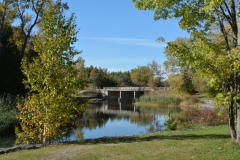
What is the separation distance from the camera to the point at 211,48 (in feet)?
25.9

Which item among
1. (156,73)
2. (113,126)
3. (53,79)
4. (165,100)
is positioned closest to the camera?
(53,79)

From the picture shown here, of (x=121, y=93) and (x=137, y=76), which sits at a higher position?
(x=137, y=76)

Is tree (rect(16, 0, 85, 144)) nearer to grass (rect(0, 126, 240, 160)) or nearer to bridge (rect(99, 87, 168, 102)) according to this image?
grass (rect(0, 126, 240, 160))

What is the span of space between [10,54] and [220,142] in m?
24.1

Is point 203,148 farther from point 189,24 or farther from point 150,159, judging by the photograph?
point 189,24

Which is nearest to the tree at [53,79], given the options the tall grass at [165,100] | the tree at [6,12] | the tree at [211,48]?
the tree at [211,48]

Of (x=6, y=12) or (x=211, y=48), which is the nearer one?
(x=211, y=48)

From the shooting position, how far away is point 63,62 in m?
10.4

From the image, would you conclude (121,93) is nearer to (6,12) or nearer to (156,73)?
(156,73)

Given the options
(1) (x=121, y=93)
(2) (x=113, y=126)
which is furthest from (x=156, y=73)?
(2) (x=113, y=126)

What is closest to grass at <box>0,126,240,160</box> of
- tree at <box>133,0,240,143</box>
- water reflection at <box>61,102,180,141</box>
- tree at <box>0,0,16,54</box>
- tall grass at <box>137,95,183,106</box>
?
tree at <box>133,0,240,143</box>

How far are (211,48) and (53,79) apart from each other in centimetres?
553

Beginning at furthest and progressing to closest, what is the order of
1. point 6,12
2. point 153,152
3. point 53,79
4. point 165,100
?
point 165,100, point 6,12, point 53,79, point 153,152

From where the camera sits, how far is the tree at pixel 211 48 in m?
7.12
